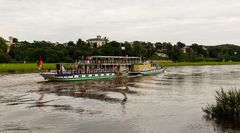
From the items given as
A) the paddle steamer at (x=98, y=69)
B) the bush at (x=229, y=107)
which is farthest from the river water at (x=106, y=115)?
the paddle steamer at (x=98, y=69)

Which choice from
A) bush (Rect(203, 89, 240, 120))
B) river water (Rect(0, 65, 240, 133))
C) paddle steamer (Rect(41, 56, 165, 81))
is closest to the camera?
river water (Rect(0, 65, 240, 133))

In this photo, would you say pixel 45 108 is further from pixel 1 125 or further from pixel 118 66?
pixel 118 66

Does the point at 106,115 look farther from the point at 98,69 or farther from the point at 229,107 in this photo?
the point at 98,69

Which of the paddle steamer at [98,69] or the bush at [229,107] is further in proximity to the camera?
the paddle steamer at [98,69]

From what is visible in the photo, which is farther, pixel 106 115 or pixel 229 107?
pixel 106 115

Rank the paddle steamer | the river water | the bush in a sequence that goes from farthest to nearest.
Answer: the paddle steamer, the bush, the river water

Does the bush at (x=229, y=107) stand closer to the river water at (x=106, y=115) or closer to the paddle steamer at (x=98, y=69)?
the river water at (x=106, y=115)

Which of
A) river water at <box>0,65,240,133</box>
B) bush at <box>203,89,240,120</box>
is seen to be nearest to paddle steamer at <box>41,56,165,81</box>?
river water at <box>0,65,240,133</box>

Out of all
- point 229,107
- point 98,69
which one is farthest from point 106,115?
point 98,69

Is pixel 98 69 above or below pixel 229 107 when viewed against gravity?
above

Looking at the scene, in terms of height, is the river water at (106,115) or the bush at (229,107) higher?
the bush at (229,107)

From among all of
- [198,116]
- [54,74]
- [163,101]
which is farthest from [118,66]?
[198,116]

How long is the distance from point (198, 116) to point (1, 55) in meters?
114

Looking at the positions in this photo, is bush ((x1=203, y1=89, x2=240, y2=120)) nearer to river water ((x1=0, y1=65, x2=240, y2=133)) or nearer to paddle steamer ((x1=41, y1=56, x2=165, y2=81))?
river water ((x1=0, y1=65, x2=240, y2=133))
